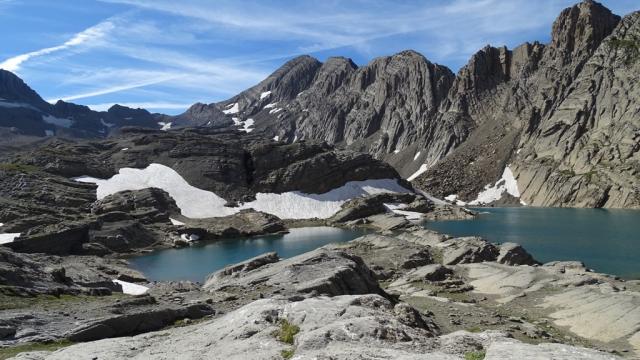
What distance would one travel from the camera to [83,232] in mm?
92000

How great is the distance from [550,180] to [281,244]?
439 ft

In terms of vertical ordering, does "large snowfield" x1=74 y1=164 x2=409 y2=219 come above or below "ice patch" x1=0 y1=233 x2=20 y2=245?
above

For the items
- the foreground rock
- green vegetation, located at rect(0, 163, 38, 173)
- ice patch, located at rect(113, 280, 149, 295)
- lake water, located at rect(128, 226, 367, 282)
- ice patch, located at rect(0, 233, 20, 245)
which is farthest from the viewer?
green vegetation, located at rect(0, 163, 38, 173)

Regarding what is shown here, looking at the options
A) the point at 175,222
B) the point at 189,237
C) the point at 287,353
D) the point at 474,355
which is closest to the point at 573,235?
the point at 189,237

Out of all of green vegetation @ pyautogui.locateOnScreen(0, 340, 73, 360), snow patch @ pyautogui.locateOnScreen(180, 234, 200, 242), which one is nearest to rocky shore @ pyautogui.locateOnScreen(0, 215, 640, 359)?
green vegetation @ pyautogui.locateOnScreen(0, 340, 73, 360)

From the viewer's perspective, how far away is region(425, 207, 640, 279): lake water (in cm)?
6931

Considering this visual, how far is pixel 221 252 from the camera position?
96125 millimetres

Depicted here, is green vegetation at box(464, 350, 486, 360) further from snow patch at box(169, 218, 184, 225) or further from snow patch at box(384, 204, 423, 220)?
snow patch at box(384, 204, 423, 220)

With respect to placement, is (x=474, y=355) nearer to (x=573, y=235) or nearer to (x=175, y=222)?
(x=573, y=235)

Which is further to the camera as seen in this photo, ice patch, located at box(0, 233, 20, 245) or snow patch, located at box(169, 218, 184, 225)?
snow patch, located at box(169, 218, 184, 225)

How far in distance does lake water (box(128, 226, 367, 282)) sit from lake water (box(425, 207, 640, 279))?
92.2 feet

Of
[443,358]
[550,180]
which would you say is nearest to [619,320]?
[443,358]

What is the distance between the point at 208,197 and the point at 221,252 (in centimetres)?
5274

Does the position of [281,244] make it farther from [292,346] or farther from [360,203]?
[292,346]
